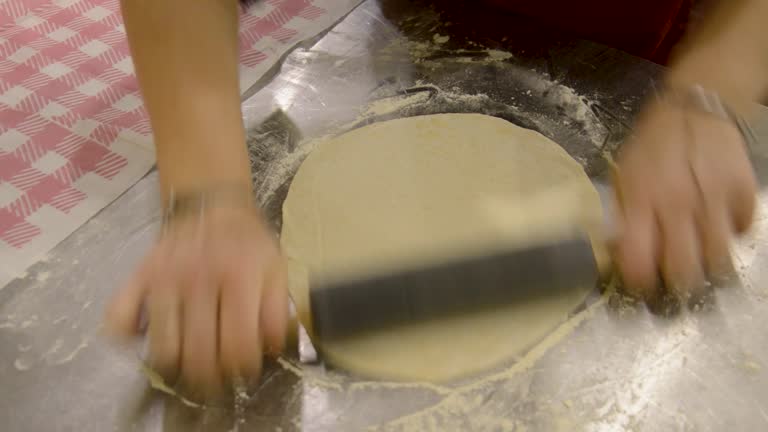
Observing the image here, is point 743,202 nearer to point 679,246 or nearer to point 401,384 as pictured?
point 679,246

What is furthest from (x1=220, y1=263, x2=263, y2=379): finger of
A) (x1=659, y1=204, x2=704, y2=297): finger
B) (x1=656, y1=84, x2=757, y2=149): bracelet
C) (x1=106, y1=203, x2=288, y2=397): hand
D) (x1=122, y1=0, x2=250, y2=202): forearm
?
(x1=656, y1=84, x2=757, y2=149): bracelet

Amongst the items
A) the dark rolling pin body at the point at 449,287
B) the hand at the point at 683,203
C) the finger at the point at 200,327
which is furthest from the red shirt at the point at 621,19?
the finger at the point at 200,327

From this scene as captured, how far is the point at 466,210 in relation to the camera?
759mm

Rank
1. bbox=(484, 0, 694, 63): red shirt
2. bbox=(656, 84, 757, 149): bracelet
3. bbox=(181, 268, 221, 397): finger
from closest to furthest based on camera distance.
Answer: bbox=(181, 268, 221, 397): finger < bbox=(656, 84, 757, 149): bracelet < bbox=(484, 0, 694, 63): red shirt

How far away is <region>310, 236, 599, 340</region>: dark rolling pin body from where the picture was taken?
0.63 meters

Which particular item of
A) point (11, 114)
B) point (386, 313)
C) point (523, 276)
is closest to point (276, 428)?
point (386, 313)

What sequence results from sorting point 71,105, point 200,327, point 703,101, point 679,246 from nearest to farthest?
point 200,327 → point 679,246 → point 703,101 → point 71,105

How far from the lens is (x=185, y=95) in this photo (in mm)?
698

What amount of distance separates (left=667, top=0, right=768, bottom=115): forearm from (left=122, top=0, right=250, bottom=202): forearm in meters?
0.60

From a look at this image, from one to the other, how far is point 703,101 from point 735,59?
0.33ft

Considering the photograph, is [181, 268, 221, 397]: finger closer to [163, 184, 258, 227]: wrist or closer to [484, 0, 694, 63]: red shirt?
[163, 184, 258, 227]: wrist

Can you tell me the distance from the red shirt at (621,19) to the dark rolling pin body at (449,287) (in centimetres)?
49

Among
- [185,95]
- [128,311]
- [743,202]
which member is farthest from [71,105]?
[743,202]

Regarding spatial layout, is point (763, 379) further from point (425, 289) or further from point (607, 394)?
point (425, 289)
